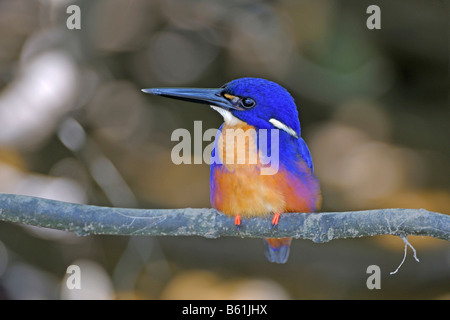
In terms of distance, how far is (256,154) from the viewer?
1.88m

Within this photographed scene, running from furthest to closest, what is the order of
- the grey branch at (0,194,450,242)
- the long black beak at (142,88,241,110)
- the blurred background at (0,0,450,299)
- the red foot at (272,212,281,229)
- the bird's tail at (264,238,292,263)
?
the blurred background at (0,0,450,299), the bird's tail at (264,238,292,263), the long black beak at (142,88,241,110), the red foot at (272,212,281,229), the grey branch at (0,194,450,242)

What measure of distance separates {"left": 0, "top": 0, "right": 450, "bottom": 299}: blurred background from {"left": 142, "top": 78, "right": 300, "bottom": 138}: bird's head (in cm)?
141

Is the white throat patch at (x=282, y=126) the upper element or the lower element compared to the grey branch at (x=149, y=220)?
upper

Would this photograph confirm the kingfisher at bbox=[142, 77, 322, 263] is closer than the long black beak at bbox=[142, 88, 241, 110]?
Yes

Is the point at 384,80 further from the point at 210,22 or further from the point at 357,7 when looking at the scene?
the point at 210,22

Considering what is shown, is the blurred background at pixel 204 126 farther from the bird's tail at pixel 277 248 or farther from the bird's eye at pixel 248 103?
the bird's eye at pixel 248 103

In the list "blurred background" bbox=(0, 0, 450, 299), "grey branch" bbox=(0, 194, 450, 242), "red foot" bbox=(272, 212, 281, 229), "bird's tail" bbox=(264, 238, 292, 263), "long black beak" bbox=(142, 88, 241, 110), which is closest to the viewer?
"grey branch" bbox=(0, 194, 450, 242)

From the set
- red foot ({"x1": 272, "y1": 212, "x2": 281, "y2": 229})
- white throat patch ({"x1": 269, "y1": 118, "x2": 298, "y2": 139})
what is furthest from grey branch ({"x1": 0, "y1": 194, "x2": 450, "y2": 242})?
white throat patch ({"x1": 269, "y1": 118, "x2": 298, "y2": 139})

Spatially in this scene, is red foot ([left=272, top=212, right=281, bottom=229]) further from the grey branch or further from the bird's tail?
the bird's tail

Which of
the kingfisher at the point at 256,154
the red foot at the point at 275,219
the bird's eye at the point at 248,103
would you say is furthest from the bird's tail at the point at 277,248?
the bird's eye at the point at 248,103

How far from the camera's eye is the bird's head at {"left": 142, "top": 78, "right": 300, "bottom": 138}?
197 centimetres

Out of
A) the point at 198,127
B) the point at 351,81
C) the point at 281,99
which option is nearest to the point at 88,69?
the point at 198,127

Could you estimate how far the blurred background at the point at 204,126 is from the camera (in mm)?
3330

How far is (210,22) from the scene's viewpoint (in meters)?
3.75
